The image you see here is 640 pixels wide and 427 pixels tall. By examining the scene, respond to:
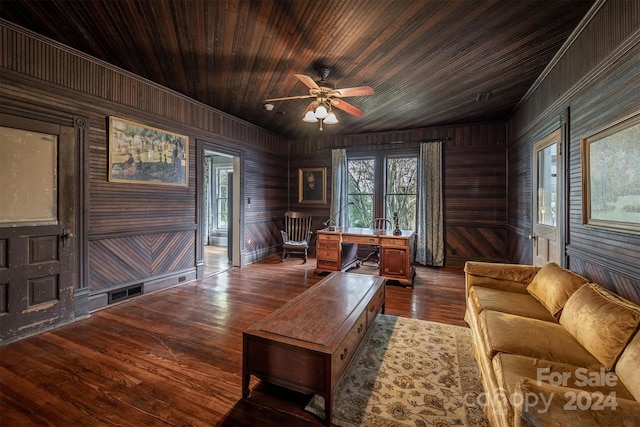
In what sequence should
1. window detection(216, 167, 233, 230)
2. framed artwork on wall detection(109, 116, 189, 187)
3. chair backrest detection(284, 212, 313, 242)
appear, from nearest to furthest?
framed artwork on wall detection(109, 116, 189, 187) < chair backrest detection(284, 212, 313, 242) < window detection(216, 167, 233, 230)

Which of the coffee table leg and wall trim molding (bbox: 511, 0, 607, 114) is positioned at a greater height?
wall trim molding (bbox: 511, 0, 607, 114)

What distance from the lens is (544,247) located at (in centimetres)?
362

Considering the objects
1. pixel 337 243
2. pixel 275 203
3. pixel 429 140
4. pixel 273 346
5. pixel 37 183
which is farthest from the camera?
pixel 275 203

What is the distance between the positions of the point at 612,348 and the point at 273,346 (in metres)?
1.86

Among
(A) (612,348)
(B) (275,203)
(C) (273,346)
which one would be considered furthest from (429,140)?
→ (C) (273,346)

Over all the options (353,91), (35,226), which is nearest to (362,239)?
(353,91)

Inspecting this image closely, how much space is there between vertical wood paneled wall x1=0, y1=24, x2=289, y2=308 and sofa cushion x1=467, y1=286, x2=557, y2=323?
405 cm

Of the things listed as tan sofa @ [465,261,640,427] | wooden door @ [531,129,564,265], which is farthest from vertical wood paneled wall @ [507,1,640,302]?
tan sofa @ [465,261,640,427]

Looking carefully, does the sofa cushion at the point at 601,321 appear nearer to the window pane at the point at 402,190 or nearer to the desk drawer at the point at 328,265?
the desk drawer at the point at 328,265

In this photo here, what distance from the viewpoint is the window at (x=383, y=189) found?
6.20 m

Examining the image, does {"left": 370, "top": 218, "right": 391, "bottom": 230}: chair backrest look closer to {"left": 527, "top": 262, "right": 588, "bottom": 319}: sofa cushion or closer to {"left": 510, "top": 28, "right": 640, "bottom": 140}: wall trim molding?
{"left": 510, "top": 28, "right": 640, "bottom": 140}: wall trim molding

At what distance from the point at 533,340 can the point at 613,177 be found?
146 cm

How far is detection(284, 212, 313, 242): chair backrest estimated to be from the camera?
21.5 ft

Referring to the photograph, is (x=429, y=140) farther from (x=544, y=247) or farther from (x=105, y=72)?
(x=105, y=72)
